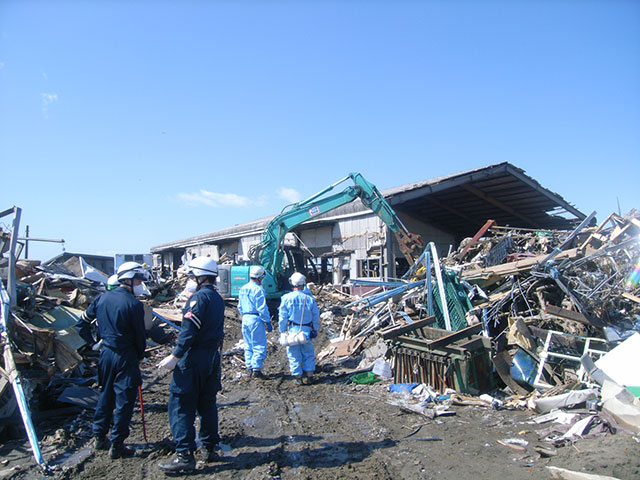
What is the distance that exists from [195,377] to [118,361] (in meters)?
0.80

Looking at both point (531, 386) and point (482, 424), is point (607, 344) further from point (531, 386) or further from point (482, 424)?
point (482, 424)

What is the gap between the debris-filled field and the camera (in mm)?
3623

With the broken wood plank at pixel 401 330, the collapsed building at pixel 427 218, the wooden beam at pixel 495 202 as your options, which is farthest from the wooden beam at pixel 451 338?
the wooden beam at pixel 495 202

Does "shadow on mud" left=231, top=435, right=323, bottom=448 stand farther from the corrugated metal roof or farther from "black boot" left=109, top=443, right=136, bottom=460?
the corrugated metal roof

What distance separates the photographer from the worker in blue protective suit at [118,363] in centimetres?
372

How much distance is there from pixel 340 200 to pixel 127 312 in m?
7.89

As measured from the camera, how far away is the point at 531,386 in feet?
18.3

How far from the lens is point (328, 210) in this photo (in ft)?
36.3

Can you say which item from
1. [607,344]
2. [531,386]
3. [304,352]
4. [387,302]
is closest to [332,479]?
[304,352]

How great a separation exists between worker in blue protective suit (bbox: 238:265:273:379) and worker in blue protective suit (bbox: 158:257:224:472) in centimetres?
290

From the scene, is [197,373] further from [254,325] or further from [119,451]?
[254,325]

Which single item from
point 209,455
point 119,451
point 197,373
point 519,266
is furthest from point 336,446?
point 519,266

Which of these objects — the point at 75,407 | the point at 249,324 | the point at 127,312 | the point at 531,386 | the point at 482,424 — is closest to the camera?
the point at 127,312

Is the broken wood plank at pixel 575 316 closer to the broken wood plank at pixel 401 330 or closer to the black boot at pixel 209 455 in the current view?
the broken wood plank at pixel 401 330
